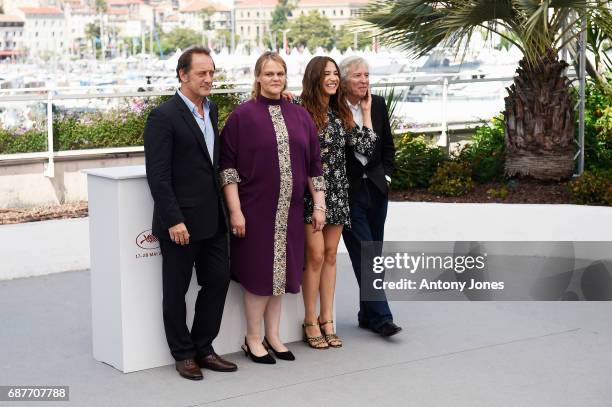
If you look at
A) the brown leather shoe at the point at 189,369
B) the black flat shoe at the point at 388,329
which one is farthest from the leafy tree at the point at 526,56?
the brown leather shoe at the point at 189,369

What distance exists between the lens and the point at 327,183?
6.38 m

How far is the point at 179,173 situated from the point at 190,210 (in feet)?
0.67

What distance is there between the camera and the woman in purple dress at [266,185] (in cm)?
590

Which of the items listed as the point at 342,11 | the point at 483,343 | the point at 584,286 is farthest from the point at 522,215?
the point at 342,11

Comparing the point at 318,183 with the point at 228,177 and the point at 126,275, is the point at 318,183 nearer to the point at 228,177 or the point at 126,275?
the point at 228,177

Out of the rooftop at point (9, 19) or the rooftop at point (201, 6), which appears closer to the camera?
the rooftop at point (9, 19)

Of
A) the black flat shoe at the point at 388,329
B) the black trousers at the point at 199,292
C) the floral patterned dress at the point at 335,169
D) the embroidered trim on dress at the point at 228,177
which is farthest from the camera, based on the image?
the black flat shoe at the point at 388,329

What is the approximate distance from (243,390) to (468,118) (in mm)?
7874

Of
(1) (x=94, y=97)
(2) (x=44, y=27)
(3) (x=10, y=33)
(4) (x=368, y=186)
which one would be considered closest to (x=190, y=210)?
(4) (x=368, y=186)

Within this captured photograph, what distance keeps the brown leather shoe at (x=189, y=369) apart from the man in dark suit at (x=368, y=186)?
4.45ft

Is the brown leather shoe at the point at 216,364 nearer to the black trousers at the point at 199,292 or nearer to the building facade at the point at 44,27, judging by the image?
the black trousers at the point at 199,292

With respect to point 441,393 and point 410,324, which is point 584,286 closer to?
point 410,324

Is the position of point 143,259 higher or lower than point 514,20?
lower

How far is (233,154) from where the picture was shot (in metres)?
5.91
